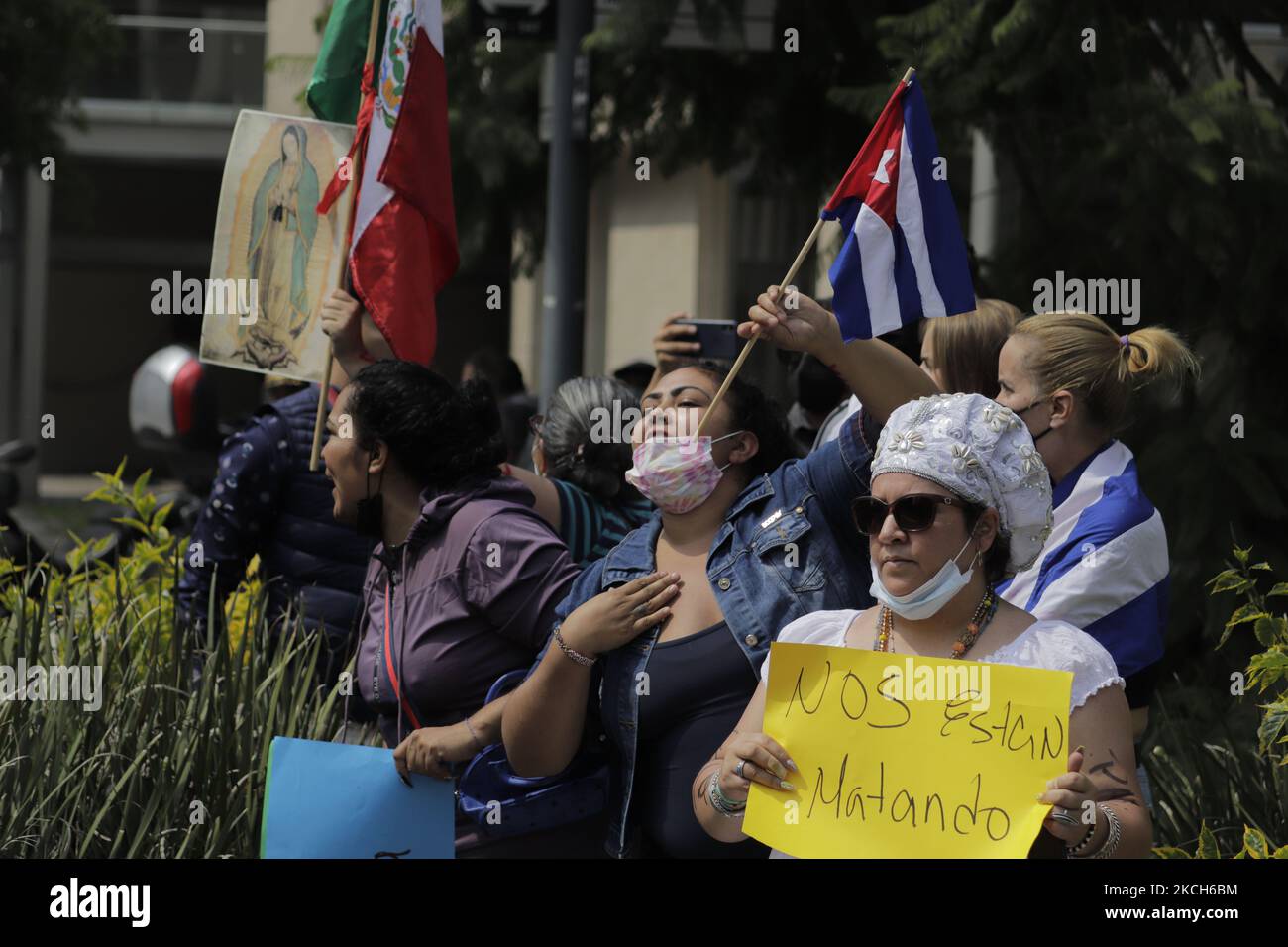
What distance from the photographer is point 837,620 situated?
3.19m

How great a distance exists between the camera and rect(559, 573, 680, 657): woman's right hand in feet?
11.7

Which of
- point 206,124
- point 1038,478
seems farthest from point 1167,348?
point 206,124

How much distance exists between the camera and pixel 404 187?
18.2 ft

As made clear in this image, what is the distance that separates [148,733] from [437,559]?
0.91 m

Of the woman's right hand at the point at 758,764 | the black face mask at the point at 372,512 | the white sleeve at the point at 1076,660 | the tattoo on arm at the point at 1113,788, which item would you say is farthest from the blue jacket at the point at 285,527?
the tattoo on arm at the point at 1113,788

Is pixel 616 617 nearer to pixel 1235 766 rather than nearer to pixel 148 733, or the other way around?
pixel 148 733

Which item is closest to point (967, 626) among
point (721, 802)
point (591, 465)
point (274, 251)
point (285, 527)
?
point (721, 802)

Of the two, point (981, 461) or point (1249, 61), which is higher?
point (1249, 61)

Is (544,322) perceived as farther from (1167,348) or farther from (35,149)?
(35,149)

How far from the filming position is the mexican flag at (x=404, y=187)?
17.7ft

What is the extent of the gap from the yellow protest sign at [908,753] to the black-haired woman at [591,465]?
1958 mm

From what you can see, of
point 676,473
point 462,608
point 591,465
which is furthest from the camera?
point 591,465

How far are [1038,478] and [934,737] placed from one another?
466 millimetres

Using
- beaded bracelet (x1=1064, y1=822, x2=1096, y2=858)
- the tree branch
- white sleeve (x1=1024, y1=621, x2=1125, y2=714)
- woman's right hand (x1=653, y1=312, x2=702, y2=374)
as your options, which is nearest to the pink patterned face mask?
woman's right hand (x1=653, y1=312, x2=702, y2=374)
